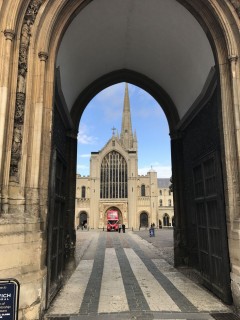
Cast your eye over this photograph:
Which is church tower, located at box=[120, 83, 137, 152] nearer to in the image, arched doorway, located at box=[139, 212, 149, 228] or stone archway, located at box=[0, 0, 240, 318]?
arched doorway, located at box=[139, 212, 149, 228]

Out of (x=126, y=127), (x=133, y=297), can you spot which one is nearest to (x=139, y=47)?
(x=133, y=297)

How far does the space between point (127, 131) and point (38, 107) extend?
57.6 metres

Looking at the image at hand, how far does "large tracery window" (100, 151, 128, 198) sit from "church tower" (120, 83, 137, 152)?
1025 cm

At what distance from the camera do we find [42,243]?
434 centimetres

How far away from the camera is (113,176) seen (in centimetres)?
4872

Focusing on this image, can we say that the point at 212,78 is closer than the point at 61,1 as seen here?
No

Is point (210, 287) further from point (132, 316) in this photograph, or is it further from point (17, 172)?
point (17, 172)

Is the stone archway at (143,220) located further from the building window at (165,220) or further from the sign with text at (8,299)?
the sign with text at (8,299)

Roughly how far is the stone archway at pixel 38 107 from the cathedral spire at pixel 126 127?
5425 centimetres

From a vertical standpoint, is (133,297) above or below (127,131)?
below

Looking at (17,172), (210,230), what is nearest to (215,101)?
(210,230)

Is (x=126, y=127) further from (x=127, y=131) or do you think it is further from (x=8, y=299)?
(x=8, y=299)

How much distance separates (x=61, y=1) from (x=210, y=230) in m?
5.37

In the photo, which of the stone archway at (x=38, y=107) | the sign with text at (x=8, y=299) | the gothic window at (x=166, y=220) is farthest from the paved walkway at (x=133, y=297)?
the gothic window at (x=166, y=220)
